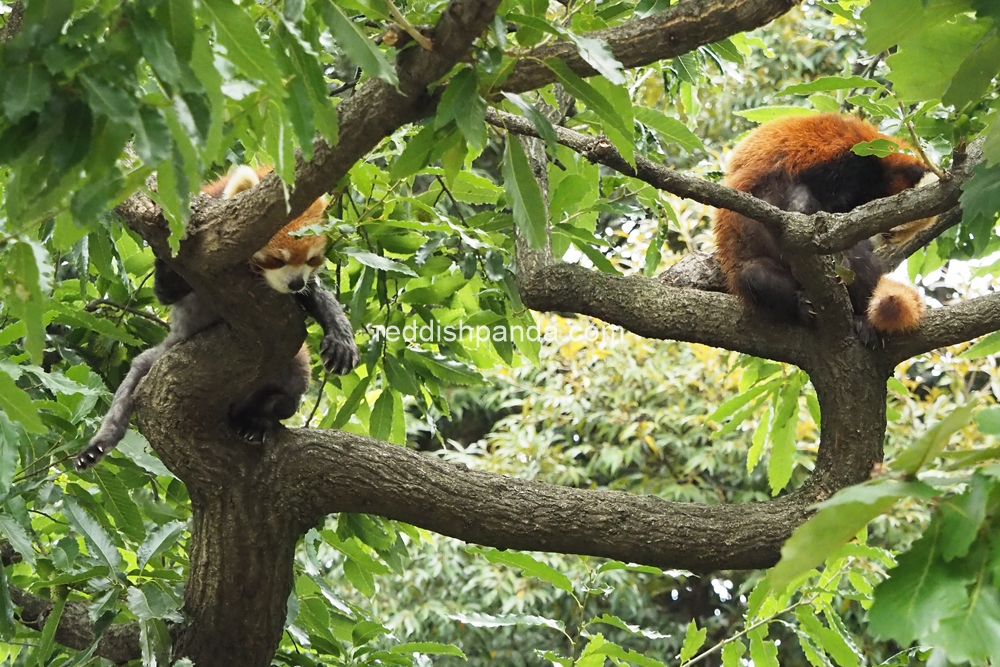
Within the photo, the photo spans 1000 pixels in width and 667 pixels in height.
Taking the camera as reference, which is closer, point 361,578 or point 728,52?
point 728,52

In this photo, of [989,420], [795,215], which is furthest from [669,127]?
[989,420]

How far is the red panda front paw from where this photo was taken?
6.99ft

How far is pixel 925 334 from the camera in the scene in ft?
7.32

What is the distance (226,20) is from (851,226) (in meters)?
1.37

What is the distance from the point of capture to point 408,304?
7.98 feet

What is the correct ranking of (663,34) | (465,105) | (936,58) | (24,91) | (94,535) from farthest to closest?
1. (94,535)
2. (663,34)
3. (465,105)
4. (936,58)
5. (24,91)

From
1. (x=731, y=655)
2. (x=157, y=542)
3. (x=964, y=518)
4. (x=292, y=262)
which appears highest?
(x=292, y=262)

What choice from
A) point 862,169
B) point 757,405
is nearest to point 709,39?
point 757,405

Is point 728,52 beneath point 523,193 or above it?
above

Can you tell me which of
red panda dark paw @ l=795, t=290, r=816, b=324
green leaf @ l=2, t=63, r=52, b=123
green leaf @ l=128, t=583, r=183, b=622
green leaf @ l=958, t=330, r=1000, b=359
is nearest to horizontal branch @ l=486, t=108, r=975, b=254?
red panda dark paw @ l=795, t=290, r=816, b=324

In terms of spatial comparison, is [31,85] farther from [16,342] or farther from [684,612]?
[684,612]

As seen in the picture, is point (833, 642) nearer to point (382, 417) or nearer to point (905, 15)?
point (382, 417)

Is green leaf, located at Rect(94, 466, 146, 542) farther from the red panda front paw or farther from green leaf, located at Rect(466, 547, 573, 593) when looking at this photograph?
green leaf, located at Rect(466, 547, 573, 593)

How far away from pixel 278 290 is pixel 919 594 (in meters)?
1.53
